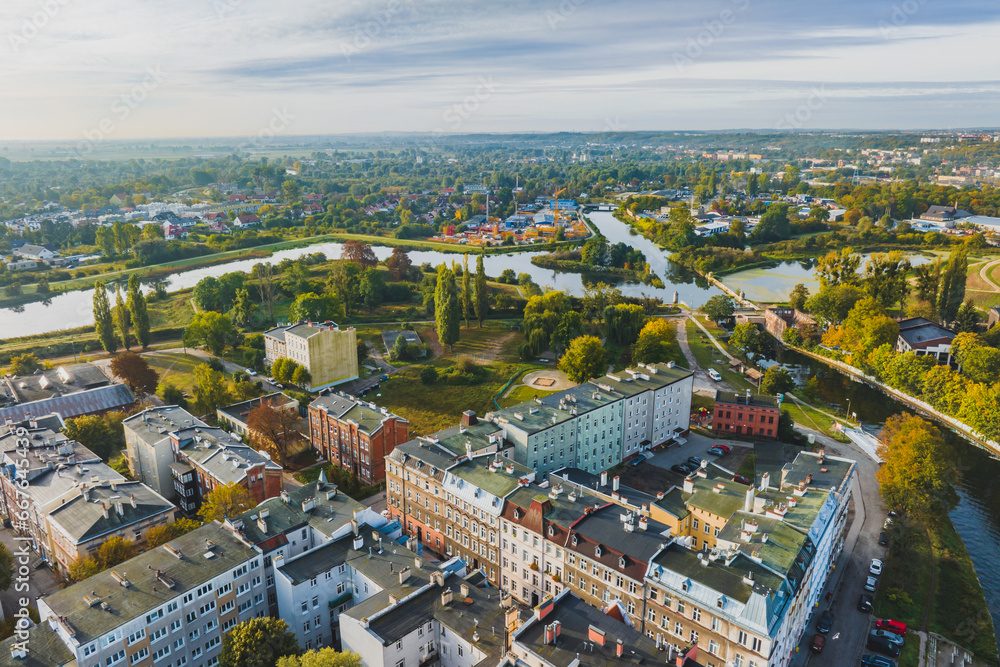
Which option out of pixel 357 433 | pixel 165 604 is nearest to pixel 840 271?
pixel 357 433

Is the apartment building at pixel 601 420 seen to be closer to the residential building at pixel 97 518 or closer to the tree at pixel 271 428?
the tree at pixel 271 428

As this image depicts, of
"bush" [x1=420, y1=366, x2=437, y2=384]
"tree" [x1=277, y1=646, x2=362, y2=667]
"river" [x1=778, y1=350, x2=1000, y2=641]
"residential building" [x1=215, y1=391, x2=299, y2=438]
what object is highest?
"tree" [x1=277, y1=646, x2=362, y2=667]

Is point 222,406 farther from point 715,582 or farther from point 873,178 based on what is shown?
point 873,178

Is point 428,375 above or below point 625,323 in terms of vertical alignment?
below

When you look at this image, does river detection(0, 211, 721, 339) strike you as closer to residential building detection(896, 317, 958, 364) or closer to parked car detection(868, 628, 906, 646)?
residential building detection(896, 317, 958, 364)

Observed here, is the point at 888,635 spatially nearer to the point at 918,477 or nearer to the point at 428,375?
the point at 918,477

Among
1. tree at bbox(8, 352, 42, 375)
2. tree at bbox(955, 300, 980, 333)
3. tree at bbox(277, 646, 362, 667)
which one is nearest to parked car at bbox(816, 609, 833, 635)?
tree at bbox(277, 646, 362, 667)
